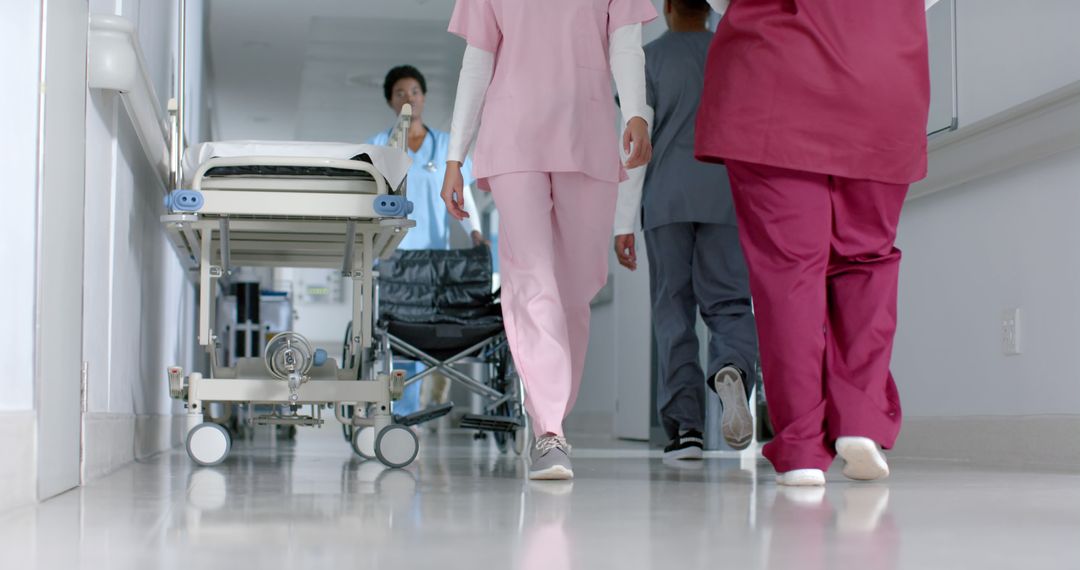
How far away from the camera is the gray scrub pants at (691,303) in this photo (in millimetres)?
3201

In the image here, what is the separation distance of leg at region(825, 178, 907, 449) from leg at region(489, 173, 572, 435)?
1.87 feet

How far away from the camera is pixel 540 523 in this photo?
1498 mm

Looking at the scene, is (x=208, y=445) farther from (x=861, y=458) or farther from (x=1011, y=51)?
(x=1011, y=51)

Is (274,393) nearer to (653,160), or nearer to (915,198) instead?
(653,160)

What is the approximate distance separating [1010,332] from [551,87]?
5.18ft

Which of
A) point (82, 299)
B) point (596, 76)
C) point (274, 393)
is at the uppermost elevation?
point (596, 76)

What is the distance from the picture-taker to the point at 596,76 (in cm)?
260

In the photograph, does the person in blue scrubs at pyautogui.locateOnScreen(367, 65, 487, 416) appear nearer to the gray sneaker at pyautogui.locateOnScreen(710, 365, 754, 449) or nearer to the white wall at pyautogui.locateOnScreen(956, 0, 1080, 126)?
the gray sneaker at pyautogui.locateOnScreen(710, 365, 754, 449)

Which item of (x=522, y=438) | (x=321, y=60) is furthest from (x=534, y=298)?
(x=321, y=60)

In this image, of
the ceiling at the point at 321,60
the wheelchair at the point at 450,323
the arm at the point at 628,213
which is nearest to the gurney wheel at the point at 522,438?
the wheelchair at the point at 450,323

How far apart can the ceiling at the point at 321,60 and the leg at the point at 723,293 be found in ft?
15.4

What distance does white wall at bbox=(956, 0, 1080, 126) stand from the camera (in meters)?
3.04

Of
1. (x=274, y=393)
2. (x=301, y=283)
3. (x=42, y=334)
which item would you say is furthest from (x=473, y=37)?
(x=301, y=283)

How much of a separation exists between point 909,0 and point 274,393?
1741 mm
